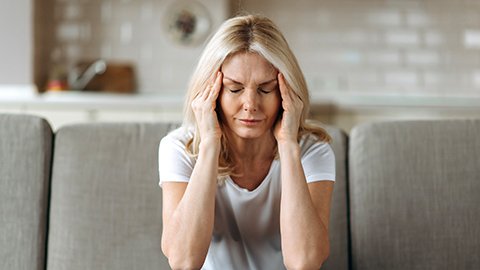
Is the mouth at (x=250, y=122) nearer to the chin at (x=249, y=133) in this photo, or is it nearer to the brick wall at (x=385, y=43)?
the chin at (x=249, y=133)

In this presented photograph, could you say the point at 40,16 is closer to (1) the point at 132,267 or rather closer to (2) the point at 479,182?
(1) the point at 132,267

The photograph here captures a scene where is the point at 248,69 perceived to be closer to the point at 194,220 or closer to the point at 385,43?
the point at 194,220

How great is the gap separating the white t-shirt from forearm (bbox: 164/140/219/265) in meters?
0.11

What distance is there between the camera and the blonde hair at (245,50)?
6.31ft

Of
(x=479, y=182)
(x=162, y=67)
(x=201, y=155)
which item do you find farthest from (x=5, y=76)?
(x=479, y=182)

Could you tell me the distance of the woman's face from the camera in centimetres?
191

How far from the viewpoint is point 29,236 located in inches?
81.2

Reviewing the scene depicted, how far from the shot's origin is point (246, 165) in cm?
208

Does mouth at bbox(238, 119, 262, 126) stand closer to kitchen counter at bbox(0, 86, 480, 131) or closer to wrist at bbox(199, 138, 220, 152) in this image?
wrist at bbox(199, 138, 220, 152)

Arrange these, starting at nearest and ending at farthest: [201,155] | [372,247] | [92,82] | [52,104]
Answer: [201,155] < [372,247] < [52,104] < [92,82]

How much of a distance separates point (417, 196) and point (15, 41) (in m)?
3.18

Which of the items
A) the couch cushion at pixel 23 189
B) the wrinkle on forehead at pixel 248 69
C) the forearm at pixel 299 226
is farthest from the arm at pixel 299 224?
the couch cushion at pixel 23 189

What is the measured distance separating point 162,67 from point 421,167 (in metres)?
3.05

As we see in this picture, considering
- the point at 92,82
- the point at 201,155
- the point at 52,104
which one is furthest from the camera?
the point at 92,82
